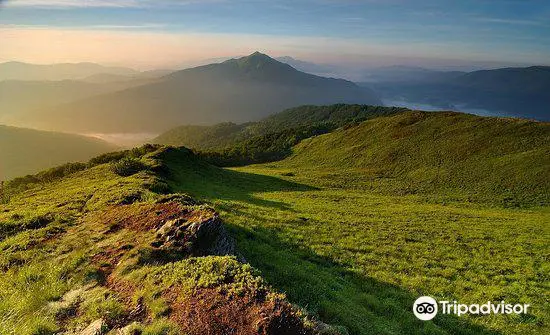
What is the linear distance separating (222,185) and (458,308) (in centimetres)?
4064

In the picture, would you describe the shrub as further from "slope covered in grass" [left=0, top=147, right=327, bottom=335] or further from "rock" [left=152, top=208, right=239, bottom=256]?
"rock" [left=152, top=208, right=239, bottom=256]

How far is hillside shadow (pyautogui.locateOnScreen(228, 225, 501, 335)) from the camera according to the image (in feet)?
51.0

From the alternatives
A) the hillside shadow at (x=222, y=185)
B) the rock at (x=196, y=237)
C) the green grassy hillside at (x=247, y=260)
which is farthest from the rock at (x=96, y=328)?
the hillside shadow at (x=222, y=185)

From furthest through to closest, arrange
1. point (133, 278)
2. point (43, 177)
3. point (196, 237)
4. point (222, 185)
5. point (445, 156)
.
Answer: point (445, 156), point (222, 185), point (43, 177), point (196, 237), point (133, 278)

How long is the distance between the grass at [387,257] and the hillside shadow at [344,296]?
0.06 metres

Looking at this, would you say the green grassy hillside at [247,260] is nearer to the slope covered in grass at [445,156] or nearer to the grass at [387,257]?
the grass at [387,257]

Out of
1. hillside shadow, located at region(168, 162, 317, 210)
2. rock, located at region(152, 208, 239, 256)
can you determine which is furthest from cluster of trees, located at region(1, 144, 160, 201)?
rock, located at region(152, 208, 239, 256)

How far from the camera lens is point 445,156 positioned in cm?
9575

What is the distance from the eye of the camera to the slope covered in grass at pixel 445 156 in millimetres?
74438

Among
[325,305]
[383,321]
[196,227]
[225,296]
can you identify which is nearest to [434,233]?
[383,321]

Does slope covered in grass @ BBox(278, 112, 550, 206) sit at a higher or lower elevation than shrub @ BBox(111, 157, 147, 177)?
lower

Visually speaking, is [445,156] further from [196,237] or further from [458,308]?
[196,237]

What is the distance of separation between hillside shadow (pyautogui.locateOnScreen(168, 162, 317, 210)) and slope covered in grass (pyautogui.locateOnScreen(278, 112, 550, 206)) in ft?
73.7

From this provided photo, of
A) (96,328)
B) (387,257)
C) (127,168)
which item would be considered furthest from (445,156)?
(96,328)
